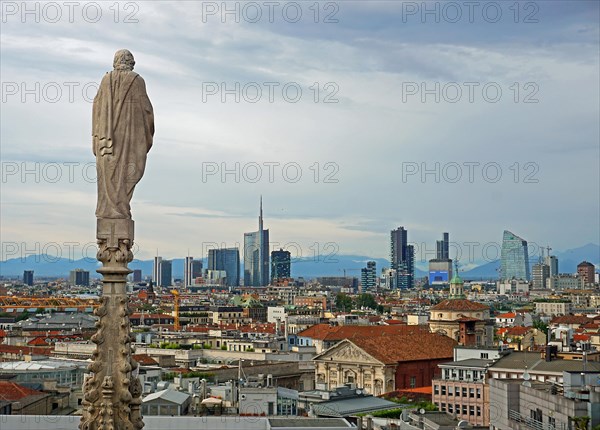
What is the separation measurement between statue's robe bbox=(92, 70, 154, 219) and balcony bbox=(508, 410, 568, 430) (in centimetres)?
2725

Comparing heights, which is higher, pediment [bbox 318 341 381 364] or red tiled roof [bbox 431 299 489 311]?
red tiled roof [bbox 431 299 489 311]

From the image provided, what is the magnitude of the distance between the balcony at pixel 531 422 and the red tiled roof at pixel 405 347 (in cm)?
5151

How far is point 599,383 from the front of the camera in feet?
132

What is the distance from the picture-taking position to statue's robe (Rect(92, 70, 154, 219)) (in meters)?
8.48

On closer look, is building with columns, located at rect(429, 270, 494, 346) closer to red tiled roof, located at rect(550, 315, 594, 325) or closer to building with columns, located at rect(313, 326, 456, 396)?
building with columns, located at rect(313, 326, 456, 396)

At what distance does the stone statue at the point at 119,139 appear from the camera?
848 cm

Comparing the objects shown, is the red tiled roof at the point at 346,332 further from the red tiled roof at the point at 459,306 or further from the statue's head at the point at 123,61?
the statue's head at the point at 123,61

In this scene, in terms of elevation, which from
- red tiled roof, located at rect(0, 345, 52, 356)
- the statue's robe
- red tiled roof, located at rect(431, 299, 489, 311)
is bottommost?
red tiled roof, located at rect(0, 345, 52, 356)

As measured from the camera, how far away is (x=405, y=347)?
96.5m

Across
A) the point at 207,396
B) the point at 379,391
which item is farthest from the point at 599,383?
the point at 379,391

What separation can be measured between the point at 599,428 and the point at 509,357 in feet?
120

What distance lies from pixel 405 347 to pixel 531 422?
193ft

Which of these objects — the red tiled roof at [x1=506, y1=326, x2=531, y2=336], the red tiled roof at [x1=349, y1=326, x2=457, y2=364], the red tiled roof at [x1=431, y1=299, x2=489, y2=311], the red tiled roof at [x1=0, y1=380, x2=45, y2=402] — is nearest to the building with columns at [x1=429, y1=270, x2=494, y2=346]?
the red tiled roof at [x1=431, y1=299, x2=489, y2=311]

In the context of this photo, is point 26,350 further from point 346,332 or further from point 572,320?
point 572,320
